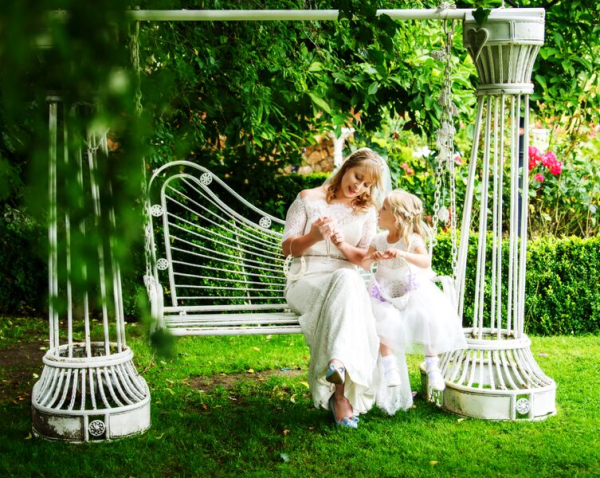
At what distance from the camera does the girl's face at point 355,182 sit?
3.91 metres

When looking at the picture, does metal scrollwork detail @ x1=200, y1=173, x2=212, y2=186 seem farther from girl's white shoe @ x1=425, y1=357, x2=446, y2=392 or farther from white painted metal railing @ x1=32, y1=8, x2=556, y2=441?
girl's white shoe @ x1=425, y1=357, x2=446, y2=392

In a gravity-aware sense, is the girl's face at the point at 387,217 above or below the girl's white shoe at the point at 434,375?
above

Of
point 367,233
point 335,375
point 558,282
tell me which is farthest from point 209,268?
point 558,282

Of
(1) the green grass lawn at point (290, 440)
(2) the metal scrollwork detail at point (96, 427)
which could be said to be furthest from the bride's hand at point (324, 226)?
(2) the metal scrollwork detail at point (96, 427)

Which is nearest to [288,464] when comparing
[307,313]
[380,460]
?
[380,460]

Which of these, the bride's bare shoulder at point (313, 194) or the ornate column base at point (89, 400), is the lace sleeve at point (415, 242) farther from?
the ornate column base at point (89, 400)

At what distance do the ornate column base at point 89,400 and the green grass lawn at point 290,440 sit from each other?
63 millimetres

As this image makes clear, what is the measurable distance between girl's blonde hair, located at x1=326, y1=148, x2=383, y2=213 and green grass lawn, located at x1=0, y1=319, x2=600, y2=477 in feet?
3.44

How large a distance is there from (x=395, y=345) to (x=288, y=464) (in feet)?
2.55

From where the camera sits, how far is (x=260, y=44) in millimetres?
5477

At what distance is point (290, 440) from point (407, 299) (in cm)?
85

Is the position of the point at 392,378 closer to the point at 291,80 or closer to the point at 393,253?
the point at 393,253

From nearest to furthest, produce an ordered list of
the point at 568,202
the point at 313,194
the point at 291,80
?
the point at 313,194 < the point at 291,80 < the point at 568,202

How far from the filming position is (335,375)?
3.34 m
